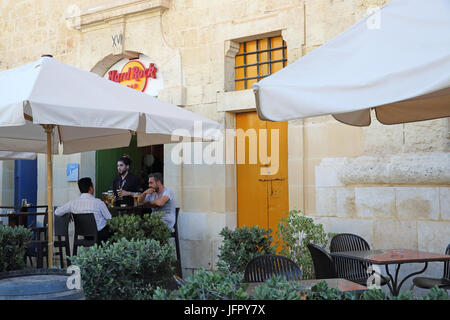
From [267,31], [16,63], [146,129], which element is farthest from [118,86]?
[16,63]

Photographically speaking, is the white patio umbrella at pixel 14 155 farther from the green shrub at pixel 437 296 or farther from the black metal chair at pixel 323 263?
the green shrub at pixel 437 296

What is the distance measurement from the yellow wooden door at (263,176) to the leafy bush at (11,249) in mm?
3164

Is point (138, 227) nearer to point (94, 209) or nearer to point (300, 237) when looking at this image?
point (94, 209)

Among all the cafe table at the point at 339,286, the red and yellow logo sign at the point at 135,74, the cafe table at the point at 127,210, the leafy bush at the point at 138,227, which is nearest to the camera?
the cafe table at the point at 339,286

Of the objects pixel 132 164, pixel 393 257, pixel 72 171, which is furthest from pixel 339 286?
pixel 132 164

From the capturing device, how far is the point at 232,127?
801cm

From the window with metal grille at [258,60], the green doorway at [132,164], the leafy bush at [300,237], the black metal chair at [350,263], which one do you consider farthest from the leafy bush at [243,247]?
the green doorway at [132,164]

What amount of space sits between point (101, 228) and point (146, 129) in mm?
2143

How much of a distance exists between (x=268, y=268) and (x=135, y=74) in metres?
5.81

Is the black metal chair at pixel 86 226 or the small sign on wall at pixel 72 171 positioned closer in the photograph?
the black metal chair at pixel 86 226

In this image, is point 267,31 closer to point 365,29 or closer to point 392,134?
point 392,134

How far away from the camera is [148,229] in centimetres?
680

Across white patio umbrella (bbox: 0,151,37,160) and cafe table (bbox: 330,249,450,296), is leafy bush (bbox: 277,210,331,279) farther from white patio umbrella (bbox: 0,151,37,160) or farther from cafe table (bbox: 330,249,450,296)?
white patio umbrella (bbox: 0,151,37,160)

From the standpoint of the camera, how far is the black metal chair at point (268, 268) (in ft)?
13.7
